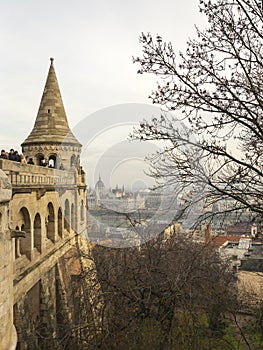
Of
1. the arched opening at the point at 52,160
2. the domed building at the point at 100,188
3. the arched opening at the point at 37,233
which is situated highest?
the arched opening at the point at 52,160

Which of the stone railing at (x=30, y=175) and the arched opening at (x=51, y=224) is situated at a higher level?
the stone railing at (x=30, y=175)

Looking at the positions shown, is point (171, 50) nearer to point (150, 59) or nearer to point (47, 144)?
point (150, 59)

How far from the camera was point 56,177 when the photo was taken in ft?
43.4

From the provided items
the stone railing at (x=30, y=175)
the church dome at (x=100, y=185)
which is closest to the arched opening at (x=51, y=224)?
the stone railing at (x=30, y=175)

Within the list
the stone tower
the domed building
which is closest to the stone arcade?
the stone tower

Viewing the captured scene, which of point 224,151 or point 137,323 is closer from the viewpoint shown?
point 224,151

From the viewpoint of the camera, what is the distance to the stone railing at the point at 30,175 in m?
7.96

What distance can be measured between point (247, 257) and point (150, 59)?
2386 cm

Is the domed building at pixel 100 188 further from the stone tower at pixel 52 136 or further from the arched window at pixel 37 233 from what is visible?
the stone tower at pixel 52 136

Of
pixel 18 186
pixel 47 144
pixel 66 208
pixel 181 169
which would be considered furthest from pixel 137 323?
pixel 47 144

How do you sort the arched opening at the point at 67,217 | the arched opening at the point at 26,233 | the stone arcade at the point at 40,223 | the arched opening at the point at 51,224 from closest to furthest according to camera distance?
1. the stone arcade at the point at 40,223
2. the arched opening at the point at 26,233
3. the arched opening at the point at 51,224
4. the arched opening at the point at 67,217

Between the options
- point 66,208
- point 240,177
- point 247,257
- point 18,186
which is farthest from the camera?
point 247,257

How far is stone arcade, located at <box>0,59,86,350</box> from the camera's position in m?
4.82

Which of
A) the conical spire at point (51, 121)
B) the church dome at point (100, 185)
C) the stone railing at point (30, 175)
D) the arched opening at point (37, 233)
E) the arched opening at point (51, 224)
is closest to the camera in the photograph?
the stone railing at point (30, 175)
